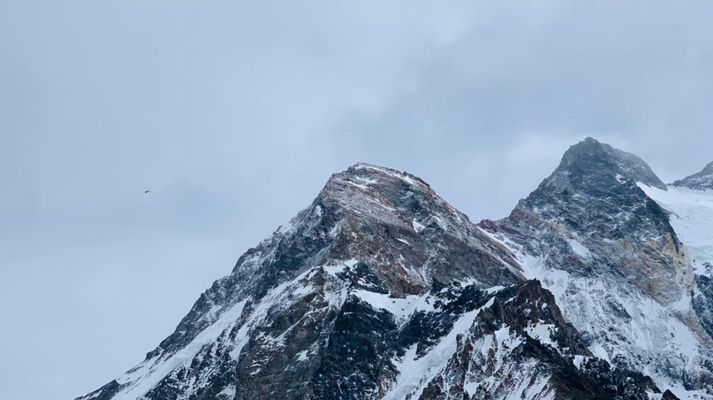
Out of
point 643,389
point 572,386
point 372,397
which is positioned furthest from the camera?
point 372,397

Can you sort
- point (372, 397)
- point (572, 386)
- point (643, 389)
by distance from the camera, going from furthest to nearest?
point (372, 397)
point (643, 389)
point (572, 386)

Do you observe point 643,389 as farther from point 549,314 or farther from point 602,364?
point 549,314

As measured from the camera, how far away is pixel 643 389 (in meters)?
174

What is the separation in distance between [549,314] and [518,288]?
625 cm

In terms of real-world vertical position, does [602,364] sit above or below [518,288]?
below

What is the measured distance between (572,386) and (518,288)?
34.3 meters

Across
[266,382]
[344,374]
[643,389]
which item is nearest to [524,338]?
[643,389]

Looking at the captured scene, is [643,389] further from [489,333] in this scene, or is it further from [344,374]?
[344,374]

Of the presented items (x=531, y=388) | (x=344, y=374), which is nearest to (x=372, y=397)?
(x=344, y=374)

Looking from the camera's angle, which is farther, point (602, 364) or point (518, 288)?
point (518, 288)

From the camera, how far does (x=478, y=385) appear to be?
174 metres

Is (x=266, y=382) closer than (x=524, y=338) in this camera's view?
No

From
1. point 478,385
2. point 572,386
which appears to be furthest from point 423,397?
point 572,386

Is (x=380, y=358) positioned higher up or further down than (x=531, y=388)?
higher up
